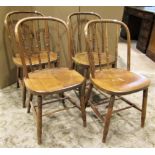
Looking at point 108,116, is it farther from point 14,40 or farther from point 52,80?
point 14,40

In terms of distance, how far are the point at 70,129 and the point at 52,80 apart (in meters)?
0.48

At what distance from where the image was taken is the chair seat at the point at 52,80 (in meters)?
1.54

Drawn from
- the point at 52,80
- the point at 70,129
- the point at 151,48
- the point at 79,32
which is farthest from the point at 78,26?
the point at 151,48

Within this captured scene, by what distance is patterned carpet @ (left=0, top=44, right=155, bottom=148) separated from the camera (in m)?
1.70

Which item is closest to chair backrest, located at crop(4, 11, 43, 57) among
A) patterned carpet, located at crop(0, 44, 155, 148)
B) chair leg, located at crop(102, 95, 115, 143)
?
patterned carpet, located at crop(0, 44, 155, 148)

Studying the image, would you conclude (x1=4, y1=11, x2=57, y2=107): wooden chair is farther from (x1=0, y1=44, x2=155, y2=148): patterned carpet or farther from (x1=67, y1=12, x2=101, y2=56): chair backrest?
(x1=67, y1=12, x2=101, y2=56): chair backrest

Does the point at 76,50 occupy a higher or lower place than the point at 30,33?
lower

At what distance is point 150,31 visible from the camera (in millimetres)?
4016

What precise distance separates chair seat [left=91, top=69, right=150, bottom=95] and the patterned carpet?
44 cm

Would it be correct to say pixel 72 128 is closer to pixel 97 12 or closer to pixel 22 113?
pixel 22 113

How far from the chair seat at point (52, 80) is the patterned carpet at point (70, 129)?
45 cm

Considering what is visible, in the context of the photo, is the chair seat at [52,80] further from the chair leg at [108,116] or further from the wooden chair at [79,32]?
the wooden chair at [79,32]
